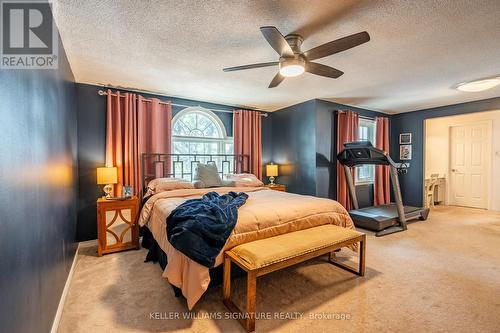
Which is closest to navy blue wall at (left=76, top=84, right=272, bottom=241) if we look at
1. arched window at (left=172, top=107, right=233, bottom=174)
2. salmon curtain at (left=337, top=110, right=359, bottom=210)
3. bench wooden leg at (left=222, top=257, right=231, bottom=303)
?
arched window at (left=172, top=107, right=233, bottom=174)

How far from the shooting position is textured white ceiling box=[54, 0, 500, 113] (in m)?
1.84

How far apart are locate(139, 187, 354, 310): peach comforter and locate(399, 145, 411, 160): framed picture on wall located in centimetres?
408

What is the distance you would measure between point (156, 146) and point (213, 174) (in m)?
1.07

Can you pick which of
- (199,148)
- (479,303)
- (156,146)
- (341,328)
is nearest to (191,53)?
(156,146)

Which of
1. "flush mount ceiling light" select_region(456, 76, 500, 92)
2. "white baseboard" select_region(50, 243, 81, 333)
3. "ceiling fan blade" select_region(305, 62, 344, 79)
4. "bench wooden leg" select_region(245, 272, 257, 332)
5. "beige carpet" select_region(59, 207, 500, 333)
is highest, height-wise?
"flush mount ceiling light" select_region(456, 76, 500, 92)

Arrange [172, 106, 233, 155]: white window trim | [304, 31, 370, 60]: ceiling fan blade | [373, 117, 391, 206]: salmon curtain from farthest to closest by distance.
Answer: [373, 117, 391, 206]: salmon curtain
[172, 106, 233, 155]: white window trim
[304, 31, 370, 60]: ceiling fan blade

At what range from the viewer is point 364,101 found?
474cm

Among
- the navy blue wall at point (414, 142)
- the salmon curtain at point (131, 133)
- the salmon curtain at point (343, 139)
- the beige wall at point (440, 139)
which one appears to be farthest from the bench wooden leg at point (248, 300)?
the beige wall at point (440, 139)

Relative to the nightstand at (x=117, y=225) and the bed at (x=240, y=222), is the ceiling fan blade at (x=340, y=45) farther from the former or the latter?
the nightstand at (x=117, y=225)

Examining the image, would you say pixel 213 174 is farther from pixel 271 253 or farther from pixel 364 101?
pixel 364 101

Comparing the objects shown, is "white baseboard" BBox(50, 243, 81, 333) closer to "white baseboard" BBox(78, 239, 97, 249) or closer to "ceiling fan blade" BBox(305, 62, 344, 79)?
"white baseboard" BBox(78, 239, 97, 249)

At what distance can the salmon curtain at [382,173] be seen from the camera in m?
5.53

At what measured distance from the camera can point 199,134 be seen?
4.54 m
